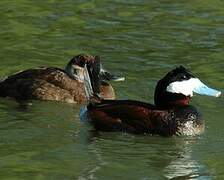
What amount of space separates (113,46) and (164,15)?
2331mm

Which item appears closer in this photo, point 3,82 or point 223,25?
point 3,82

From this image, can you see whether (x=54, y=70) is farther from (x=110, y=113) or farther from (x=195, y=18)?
(x=195, y=18)

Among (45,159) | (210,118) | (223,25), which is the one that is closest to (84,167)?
(45,159)

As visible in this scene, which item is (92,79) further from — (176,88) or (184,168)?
(184,168)

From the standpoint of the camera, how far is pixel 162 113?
12.1 m

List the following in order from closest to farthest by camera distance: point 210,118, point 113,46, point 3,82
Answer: point 210,118
point 3,82
point 113,46

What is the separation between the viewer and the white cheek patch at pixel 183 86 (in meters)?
12.2

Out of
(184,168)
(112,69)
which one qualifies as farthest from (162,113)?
(112,69)

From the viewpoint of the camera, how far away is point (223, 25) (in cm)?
1781

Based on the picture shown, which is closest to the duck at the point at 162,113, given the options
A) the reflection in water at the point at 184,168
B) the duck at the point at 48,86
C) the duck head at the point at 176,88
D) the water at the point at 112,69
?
the duck head at the point at 176,88

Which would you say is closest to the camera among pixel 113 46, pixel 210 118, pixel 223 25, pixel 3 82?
pixel 210 118

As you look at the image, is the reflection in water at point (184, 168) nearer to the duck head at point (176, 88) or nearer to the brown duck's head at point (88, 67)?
the duck head at point (176, 88)

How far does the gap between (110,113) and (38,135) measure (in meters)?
0.95

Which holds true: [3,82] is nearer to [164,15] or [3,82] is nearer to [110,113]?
[110,113]
